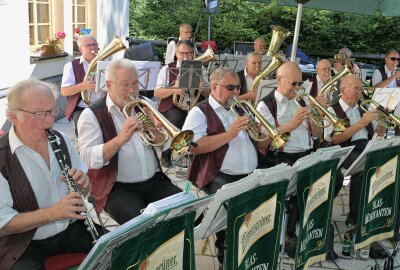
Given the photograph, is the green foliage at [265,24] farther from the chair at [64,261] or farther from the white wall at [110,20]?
the chair at [64,261]

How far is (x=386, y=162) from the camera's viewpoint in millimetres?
3393

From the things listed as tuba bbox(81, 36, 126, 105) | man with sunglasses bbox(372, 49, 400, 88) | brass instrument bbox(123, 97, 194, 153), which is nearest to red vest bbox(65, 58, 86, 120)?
tuba bbox(81, 36, 126, 105)

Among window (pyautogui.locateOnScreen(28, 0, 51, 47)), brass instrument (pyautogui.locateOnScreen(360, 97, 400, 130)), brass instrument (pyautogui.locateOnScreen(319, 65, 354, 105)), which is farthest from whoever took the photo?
window (pyautogui.locateOnScreen(28, 0, 51, 47))

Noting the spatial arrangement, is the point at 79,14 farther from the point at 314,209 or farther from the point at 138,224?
the point at 138,224

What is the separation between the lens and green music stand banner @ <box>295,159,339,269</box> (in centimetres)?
290

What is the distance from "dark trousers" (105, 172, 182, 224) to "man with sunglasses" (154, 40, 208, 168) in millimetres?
2199

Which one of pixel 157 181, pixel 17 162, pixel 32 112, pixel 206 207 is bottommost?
pixel 157 181

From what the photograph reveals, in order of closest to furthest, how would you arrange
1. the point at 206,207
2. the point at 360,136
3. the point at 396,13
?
the point at 206,207 → the point at 360,136 → the point at 396,13

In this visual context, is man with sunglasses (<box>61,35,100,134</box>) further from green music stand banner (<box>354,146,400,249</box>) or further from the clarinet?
green music stand banner (<box>354,146,400,249</box>)

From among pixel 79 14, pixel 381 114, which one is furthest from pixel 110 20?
pixel 381 114

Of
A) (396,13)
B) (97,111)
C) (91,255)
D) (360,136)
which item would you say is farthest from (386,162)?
(396,13)

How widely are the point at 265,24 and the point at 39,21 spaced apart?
9813 mm

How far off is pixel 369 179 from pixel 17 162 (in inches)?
92.2

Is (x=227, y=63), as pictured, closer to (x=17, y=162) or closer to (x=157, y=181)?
(x=157, y=181)
